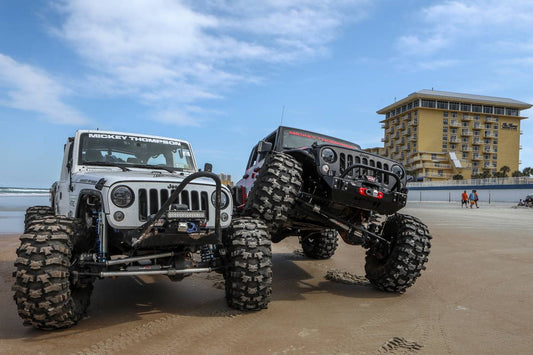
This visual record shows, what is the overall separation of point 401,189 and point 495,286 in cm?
217

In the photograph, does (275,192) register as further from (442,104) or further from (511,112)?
(511,112)

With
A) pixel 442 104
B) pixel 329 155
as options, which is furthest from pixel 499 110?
pixel 329 155

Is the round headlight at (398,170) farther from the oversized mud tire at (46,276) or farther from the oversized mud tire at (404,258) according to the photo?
the oversized mud tire at (46,276)

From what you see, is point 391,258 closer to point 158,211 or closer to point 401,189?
point 401,189

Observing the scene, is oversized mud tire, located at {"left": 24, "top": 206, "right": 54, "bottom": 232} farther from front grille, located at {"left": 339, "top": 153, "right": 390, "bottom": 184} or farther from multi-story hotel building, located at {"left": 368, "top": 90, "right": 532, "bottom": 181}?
multi-story hotel building, located at {"left": 368, "top": 90, "right": 532, "bottom": 181}

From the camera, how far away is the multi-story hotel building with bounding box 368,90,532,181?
92125 millimetres

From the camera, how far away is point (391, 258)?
5.89 metres

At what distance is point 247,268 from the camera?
4.54 m

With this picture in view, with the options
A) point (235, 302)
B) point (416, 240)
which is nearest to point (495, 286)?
point (416, 240)

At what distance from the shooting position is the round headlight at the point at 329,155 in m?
5.45

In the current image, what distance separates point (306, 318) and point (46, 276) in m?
2.70

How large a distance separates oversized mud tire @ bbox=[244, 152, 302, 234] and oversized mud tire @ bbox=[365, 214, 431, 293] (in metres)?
1.72

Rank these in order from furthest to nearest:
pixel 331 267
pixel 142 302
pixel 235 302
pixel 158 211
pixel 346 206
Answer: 1. pixel 331 267
2. pixel 346 206
3. pixel 142 302
4. pixel 235 302
5. pixel 158 211

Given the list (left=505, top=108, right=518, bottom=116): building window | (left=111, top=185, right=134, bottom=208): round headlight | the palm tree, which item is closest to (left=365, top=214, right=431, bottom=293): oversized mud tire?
(left=111, top=185, right=134, bottom=208): round headlight
